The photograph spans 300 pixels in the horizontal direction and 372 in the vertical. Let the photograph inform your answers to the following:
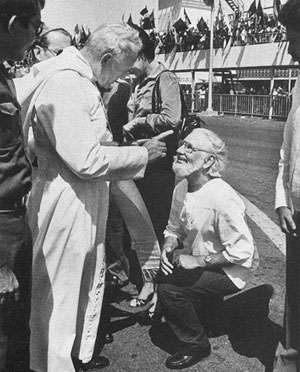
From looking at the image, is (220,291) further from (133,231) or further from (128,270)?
(128,270)

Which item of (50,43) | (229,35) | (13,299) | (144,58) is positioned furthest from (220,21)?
(13,299)

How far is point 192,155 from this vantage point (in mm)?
3666

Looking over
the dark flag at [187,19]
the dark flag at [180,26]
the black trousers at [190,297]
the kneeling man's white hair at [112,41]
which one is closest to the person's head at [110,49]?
the kneeling man's white hair at [112,41]

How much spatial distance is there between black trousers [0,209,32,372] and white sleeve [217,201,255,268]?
1.39 m

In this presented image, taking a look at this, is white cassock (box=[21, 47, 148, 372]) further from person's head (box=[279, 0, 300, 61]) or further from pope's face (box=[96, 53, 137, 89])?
person's head (box=[279, 0, 300, 61])

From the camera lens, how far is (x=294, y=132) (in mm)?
2812

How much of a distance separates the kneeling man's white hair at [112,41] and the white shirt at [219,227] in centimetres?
112

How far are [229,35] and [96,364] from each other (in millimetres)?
41834

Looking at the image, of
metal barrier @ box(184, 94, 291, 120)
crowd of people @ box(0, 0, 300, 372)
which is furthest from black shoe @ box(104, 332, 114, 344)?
metal barrier @ box(184, 94, 291, 120)

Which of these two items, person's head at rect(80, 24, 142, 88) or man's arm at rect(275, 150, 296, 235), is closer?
person's head at rect(80, 24, 142, 88)

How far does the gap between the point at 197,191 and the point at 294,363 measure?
4.05 ft

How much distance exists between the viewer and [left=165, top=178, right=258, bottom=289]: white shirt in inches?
136

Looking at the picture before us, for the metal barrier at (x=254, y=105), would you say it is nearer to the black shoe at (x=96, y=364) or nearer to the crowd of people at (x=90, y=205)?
the crowd of people at (x=90, y=205)

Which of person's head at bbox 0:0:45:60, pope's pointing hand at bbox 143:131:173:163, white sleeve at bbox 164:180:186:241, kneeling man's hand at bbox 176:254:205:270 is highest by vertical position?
person's head at bbox 0:0:45:60
